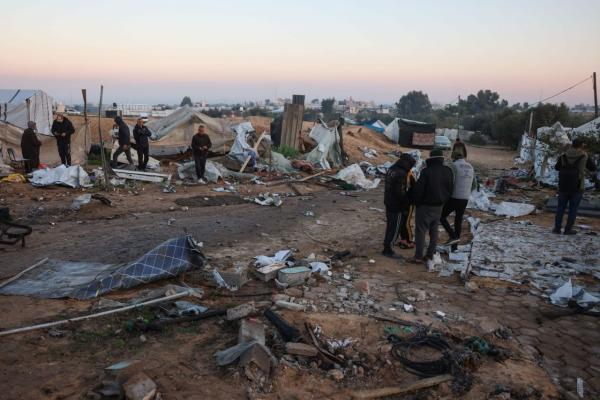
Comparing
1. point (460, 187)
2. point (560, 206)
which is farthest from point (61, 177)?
point (560, 206)

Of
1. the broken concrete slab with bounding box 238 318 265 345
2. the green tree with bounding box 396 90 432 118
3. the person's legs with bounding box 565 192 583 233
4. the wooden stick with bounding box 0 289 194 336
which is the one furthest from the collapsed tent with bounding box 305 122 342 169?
the green tree with bounding box 396 90 432 118

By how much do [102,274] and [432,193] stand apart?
4.33 metres

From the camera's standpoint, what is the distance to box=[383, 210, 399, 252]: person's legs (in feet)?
21.3

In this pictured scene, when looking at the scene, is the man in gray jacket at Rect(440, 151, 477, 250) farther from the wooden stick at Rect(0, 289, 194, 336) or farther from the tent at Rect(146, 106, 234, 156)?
the tent at Rect(146, 106, 234, 156)

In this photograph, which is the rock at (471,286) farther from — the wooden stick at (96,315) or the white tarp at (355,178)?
the white tarp at (355,178)

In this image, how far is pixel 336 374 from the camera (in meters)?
3.48

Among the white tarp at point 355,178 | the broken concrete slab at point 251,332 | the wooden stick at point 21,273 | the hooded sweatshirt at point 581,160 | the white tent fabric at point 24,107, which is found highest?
the white tent fabric at point 24,107

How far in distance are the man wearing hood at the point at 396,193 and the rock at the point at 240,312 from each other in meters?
2.90

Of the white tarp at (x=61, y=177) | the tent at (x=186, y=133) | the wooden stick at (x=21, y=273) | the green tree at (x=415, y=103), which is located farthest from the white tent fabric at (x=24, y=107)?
the green tree at (x=415, y=103)

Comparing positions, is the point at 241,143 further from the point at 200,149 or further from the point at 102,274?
the point at 102,274

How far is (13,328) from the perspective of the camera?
13.0 ft

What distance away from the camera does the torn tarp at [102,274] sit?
4.79m

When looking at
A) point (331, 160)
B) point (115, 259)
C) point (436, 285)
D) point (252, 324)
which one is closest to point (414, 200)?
point (436, 285)

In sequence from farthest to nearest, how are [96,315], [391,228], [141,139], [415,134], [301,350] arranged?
[415,134], [141,139], [391,228], [96,315], [301,350]
